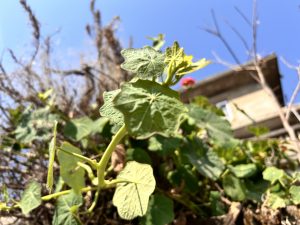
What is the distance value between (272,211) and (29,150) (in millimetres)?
1081

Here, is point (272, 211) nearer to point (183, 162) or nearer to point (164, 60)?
point (183, 162)

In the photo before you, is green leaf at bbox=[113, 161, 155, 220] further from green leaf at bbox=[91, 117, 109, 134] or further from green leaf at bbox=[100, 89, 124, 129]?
green leaf at bbox=[91, 117, 109, 134]

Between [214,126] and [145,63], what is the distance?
43.4 inches

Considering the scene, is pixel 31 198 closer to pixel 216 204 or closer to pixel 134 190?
pixel 134 190

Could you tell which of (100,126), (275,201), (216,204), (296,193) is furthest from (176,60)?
(100,126)

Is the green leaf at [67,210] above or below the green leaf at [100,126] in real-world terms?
below

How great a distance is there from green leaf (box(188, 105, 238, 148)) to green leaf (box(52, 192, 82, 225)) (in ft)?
2.34

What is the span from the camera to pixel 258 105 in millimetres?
6332

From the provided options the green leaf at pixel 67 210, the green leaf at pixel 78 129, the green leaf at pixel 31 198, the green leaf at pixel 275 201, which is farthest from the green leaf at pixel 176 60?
the green leaf at pixel 78 129

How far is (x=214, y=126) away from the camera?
158 centimetres

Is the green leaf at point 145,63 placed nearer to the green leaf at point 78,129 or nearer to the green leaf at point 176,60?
the green leaf at point 176,60

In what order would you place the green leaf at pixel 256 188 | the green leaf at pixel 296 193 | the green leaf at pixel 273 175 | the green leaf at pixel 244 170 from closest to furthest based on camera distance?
the green leaf at pixel 296 193 < the green leaf at pixel 273 175 < the green leaf at pixel 256 188 < the green leaf at pixel 244 170

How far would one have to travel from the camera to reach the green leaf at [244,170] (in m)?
1.37

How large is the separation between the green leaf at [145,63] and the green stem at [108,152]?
8cm
